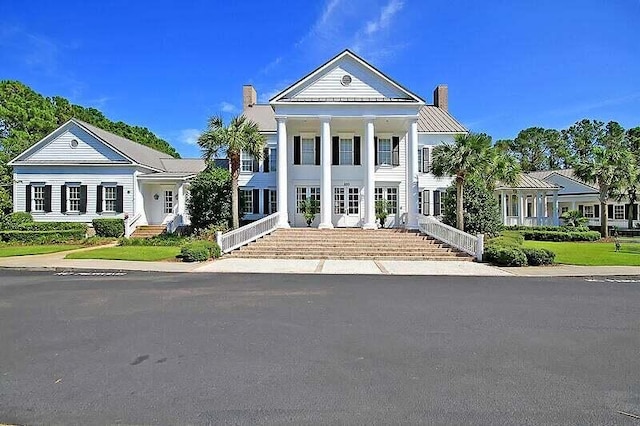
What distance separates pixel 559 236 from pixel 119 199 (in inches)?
1150

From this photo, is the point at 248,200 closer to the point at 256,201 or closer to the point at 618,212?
the point at 256,201

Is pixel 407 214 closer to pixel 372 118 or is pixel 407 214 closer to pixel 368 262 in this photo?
pixel 372 118

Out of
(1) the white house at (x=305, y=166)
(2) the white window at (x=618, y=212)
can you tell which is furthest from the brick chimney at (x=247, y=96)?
(2) the white window at (x=618, y=212)

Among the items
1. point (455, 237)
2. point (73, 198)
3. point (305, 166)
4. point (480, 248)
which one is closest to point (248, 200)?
point (305, 166)

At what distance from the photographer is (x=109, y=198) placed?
28.2 metres

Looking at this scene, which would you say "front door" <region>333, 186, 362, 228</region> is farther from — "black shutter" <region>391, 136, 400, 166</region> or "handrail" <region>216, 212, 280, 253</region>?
"handrail" <region>216, 212, 280, 253</region>

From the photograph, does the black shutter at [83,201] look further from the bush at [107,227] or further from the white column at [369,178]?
the white column at [369,178]

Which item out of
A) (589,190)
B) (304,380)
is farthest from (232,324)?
(589,190)

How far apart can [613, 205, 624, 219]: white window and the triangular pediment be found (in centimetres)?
3255

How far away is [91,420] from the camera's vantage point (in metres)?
3.74

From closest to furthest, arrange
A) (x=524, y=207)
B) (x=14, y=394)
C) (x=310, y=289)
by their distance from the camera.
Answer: (x=14, y=394), (x=310, y=289), (x=524, y=207)

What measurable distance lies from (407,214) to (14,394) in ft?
73.9

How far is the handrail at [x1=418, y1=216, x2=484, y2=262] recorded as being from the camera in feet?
59.9

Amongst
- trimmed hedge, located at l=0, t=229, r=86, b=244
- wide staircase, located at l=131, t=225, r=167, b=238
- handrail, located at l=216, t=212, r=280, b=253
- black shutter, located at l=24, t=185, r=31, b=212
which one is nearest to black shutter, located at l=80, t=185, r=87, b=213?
trimmed hedge, located at l=0, t=229, r=86, b=244
